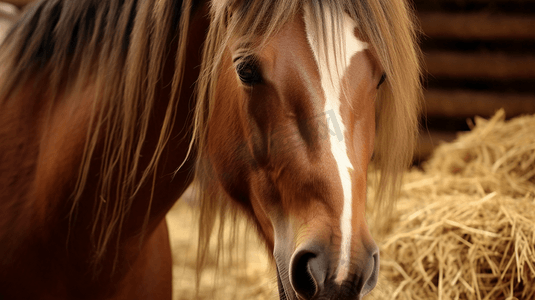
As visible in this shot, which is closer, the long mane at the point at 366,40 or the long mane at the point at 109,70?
the long mane at the point at 366,40

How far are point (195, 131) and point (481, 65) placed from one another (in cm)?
270

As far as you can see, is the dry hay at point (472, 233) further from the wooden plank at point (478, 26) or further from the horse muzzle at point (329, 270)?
the wooden plank at point (478, 26)

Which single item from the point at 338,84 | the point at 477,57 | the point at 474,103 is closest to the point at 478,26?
the point at 477,57

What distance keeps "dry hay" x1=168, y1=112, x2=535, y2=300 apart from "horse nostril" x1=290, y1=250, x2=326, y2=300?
0.28 metres

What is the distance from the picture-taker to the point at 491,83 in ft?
9.91

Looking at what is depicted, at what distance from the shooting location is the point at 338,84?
75 centimetres

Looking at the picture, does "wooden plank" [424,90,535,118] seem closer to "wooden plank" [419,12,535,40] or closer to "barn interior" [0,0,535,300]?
"barn interior" [0,0,535,300]

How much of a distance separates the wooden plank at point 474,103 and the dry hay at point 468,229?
781 mm

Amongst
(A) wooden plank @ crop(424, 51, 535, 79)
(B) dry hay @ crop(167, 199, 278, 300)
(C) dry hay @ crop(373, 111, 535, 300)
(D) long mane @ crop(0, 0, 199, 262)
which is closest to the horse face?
(D) long mane @ crop(0, 0, 199, 262)

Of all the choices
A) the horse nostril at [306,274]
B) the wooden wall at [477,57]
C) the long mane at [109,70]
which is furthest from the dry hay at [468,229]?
the wooden wall at [477,57]

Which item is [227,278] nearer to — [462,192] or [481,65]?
[462,192]

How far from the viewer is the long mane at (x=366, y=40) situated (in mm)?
787

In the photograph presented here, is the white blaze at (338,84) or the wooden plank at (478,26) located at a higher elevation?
the white blaze at (338,84)

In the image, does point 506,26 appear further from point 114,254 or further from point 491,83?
point 114,254
